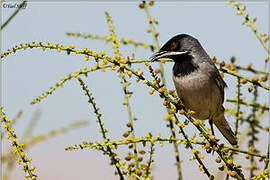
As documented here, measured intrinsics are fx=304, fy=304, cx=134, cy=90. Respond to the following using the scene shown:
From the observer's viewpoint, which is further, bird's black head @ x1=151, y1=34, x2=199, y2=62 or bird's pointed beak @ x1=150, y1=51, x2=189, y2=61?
bird's black head @ x1=151, y1=34, x2=199, y2=62

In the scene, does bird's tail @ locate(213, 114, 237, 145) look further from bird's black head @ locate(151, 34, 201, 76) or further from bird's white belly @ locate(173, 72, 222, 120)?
bird's black head @ locate(151, 34, 201, 76)

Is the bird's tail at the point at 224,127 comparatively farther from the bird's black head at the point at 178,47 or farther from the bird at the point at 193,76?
the bird's black head at the point at 178,47

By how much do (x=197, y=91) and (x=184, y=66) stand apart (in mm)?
369

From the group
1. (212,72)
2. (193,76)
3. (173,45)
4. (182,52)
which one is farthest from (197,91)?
(173,45)

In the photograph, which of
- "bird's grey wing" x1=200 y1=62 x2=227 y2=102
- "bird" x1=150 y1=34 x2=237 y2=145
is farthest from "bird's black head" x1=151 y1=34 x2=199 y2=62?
"bird's grey wing" x1=200 y1=62 x2=227 y2=102

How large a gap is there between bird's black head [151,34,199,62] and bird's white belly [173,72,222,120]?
316 millimetres

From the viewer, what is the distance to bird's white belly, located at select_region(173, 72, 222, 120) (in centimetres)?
382

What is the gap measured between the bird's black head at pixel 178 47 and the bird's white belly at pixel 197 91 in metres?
0.32

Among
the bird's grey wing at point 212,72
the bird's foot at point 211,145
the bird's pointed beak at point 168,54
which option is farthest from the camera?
the bird's grey wing at point 212,72

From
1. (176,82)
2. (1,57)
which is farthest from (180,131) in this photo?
(176,82)

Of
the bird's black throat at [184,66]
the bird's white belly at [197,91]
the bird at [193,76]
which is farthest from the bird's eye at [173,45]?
the bird's white belly at [197,91]

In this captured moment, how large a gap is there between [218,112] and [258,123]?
6.35 ft

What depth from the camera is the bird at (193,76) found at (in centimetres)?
383

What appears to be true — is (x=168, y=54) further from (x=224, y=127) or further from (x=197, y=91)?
(x=224, y=127)
